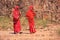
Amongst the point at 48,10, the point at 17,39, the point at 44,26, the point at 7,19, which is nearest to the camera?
the point at 17,39

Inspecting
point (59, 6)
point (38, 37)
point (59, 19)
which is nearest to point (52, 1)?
point (59, 6)

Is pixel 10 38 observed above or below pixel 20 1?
below

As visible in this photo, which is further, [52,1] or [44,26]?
[52,1]

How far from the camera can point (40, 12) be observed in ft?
61.1

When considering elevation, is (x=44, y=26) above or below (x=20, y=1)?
below

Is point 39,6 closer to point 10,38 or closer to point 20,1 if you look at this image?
point 20,1

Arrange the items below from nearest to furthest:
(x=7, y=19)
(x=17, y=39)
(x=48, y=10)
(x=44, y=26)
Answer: (x=17, y=39)
(x=44, y=26)
(x=7, y=19)
(x=48, y=10)

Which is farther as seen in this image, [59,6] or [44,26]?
[59,6]

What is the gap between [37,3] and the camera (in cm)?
1909

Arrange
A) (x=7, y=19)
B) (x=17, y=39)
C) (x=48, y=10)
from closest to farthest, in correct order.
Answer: (x=17, y=39)
(x=7, y=19)
(x=48, y=10)

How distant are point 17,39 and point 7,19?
19.0 feet

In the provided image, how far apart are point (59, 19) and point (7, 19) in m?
3.16

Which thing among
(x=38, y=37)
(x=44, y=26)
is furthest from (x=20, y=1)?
(x=38, y=37)

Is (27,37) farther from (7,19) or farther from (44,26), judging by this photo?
(7,19)
